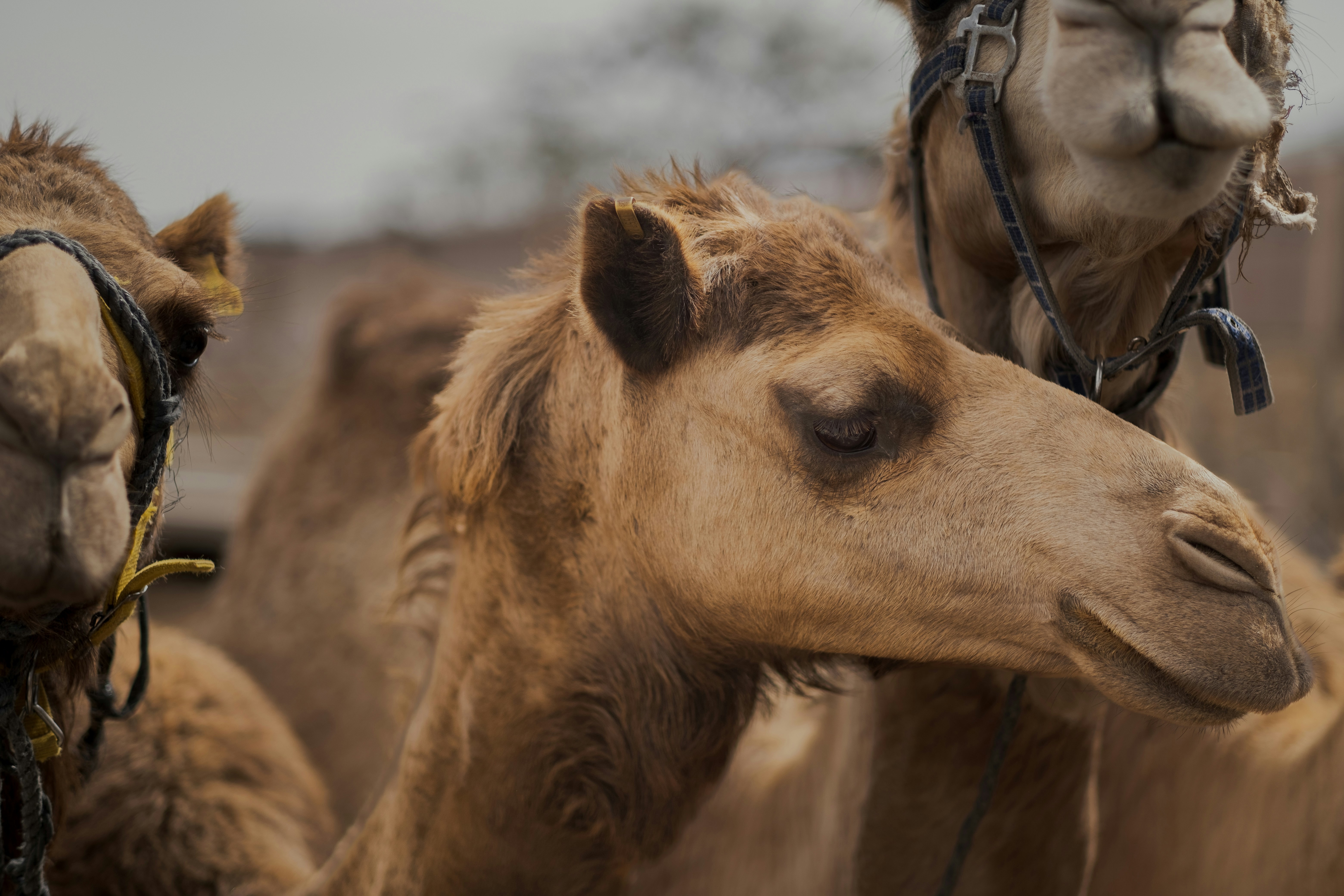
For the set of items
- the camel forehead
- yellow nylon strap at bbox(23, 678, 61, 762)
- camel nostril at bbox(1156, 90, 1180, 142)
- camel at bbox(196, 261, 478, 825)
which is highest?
the camel forehead

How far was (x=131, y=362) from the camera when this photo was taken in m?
1.64

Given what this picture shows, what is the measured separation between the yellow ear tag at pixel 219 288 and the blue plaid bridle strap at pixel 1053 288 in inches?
54.4

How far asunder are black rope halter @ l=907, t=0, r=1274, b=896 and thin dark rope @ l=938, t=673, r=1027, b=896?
4cm

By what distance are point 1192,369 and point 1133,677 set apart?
582cm

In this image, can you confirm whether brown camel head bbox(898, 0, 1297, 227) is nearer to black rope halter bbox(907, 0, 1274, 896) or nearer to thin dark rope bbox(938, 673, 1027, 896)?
black rope halter bbox(907, 0, 1274, 896)

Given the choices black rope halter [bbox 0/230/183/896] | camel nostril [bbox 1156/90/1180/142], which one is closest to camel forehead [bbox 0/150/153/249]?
black rope halter [bbox 0/230/183/896]

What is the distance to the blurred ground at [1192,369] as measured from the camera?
18.0ft

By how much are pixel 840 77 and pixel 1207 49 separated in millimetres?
13299

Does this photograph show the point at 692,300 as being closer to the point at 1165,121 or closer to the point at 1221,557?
the point at 1165,121

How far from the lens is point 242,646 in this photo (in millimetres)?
4266

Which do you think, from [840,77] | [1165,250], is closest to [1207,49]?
[1165,250]

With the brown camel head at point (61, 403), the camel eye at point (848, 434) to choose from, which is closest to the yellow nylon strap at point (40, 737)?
the brown camel head at point (61, 403)

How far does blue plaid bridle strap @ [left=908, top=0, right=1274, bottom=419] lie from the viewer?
1.71 m

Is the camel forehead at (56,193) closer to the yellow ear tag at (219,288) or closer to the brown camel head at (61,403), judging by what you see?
the brown camel head at (61,403)
